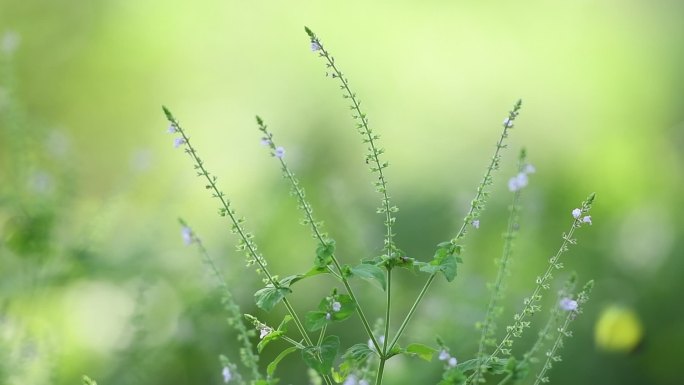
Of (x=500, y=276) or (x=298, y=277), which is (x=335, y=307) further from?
(x=500, y=276)

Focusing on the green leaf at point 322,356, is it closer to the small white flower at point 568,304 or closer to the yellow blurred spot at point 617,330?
the small white flower at point 568,304

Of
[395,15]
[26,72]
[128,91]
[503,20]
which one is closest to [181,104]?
[128,91]

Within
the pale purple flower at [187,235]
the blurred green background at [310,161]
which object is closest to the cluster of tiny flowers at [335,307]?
the pale purple flower at [187,235]

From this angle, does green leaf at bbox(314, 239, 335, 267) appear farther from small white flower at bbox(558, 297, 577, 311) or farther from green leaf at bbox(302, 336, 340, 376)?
small white flower at bbox(558, 297, 577, 311)

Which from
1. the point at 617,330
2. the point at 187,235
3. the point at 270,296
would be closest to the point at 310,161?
the point at 617,330

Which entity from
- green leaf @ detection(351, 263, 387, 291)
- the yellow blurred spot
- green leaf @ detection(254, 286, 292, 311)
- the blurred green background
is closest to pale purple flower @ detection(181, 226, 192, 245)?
green leaf @ detection(254, 286, 292, 311)
